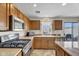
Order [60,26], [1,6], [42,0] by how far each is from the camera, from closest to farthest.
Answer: [42,0] → [1,6] → [60,26]

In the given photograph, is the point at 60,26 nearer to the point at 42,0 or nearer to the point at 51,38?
the point at 51,38

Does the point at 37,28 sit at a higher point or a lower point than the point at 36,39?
higher

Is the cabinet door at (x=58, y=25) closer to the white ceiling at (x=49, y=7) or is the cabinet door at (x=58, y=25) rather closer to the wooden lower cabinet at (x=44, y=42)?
the wooden lower cabinet at (x=44, y=42)

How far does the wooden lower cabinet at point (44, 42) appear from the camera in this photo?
291 inches

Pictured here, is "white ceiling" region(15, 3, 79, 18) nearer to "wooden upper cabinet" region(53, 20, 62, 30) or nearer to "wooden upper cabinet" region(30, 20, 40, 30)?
"wooden upper cabinet" region(53, 20, 62, 30)

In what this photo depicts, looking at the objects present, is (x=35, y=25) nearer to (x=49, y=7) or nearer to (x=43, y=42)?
(x=43, y=42)

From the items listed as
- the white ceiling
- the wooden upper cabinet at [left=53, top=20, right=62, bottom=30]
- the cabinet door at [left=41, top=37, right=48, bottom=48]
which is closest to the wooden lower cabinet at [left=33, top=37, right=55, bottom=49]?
the cabinet door at [left=41, top=37, right=48, bottom=48]

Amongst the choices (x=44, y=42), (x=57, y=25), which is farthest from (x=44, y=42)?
(x=57, y=25)

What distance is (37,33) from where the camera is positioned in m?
8.86

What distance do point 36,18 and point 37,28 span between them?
0.65m

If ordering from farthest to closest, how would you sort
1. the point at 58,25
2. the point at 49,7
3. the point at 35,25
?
1. the point at 35,25
2. the point at 58,25
3. the point at 49,7

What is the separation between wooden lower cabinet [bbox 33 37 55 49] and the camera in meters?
7.38

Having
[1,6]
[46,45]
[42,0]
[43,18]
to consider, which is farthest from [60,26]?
[42,0]

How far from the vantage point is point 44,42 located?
24.5 feet
